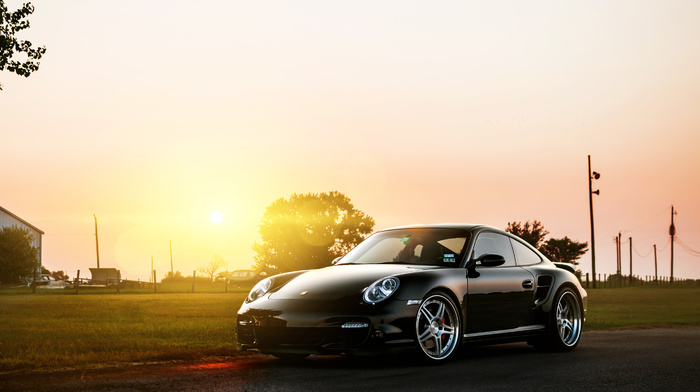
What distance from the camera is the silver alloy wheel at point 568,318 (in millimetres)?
10344

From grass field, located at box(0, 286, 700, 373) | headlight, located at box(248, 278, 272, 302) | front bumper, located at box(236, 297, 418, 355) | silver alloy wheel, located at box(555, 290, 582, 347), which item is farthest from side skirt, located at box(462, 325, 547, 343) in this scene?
grass field, located at box(0, 286, 700, 373)

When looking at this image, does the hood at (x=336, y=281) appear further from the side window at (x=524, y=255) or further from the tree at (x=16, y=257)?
the tree at (x=16, y=257)

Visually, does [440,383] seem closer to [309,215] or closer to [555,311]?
[555,311]

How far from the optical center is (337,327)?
7918 millimetres

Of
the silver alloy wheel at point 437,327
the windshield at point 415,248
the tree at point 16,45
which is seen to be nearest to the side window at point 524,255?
the windshield at point 415,248

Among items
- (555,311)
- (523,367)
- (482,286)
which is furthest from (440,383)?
(555,311)

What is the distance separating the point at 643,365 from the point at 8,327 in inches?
473

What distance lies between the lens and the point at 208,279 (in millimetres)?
87812

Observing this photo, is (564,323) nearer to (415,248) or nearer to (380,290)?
(415,248)

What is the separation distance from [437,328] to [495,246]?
6.08 feet

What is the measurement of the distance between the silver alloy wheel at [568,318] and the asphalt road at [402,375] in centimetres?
53

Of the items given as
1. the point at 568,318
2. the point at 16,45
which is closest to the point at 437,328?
the point at 568,318

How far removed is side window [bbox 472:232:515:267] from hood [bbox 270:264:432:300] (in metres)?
0.97

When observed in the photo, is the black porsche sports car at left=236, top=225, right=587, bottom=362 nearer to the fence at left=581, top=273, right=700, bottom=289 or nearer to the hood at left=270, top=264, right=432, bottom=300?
the hood at left=270, top=264, right=432, bottom=300
